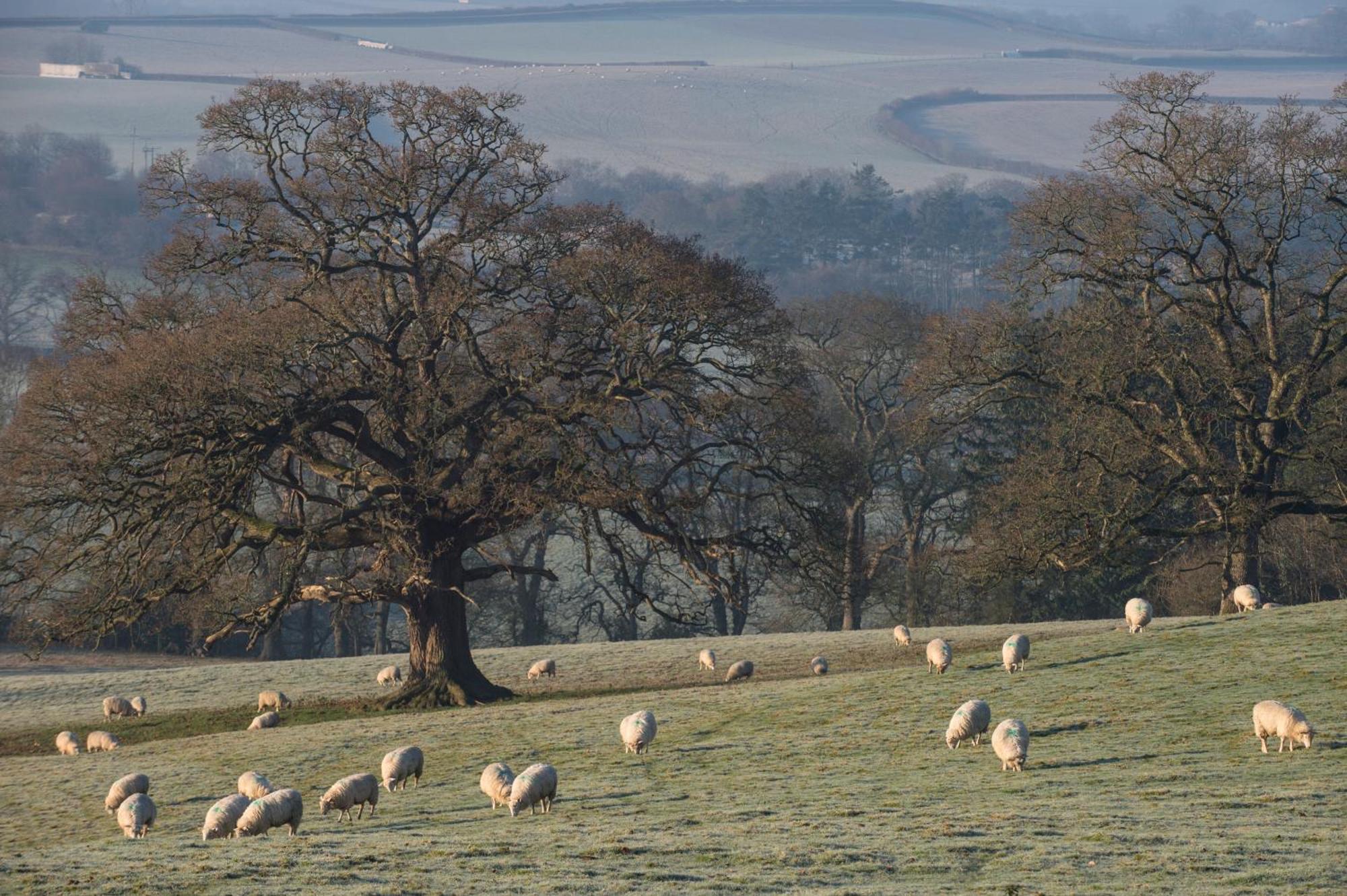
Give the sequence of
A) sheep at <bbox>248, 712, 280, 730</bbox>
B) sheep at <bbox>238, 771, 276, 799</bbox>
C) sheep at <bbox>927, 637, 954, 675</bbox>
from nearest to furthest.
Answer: sheep at <bbox>238, 771, 276, 799</bbox> < sheep at <bbox>927, 637, 954, 675</bbox> < sheep at <bbox>248, 712, 280, 730</bbox>

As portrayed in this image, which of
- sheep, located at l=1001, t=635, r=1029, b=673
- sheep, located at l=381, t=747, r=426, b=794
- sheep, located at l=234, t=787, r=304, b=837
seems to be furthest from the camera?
sheep, located at l=1001, t=635, r=1029, b=673

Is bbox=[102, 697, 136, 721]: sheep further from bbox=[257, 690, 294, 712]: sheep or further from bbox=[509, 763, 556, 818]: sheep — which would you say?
bbox=[509, 763, 556, 818]: sheep

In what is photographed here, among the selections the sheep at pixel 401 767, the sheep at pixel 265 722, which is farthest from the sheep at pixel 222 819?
the sheep at pixel 265 722

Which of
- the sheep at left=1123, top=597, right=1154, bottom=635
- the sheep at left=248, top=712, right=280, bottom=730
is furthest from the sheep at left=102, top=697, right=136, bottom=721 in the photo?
the sheep at left=1123, top=597, right=1154, bottom=635

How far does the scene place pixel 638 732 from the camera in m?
28.3

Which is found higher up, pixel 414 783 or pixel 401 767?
pixel 401 767

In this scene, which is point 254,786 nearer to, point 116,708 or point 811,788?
point 811,788

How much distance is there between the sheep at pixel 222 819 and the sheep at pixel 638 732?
787cm

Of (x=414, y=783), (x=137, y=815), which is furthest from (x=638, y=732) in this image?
(x=137, y=815)

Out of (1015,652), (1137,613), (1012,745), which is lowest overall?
(1137,613)

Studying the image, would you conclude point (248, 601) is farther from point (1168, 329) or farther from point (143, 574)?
point (1168, 329)

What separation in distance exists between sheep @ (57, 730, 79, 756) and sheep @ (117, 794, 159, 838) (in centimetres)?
1168

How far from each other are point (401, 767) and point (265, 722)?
11.8m

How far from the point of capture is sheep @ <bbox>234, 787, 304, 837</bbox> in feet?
72.2
